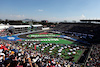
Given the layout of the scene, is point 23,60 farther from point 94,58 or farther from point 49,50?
point 94,58

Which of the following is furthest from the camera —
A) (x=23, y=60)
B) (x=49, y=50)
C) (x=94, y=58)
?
(x=49, y=50)

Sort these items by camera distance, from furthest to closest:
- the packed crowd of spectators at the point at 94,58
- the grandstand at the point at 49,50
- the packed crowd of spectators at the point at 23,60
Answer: the packed crowd of spectators at the point at 94,58 → the grandstand at the point at 49,50 → the packed crowd of spectators at the point at 23,60

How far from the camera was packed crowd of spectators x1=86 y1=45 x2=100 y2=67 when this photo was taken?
56.1 ft

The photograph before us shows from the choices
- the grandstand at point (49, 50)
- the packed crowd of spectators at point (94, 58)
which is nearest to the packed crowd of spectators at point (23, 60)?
the grandstand at point (49, 50)

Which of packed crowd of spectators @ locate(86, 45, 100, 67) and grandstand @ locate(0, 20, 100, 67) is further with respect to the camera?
packed crowd of spectators @ locate(86, 45, 100, 67)

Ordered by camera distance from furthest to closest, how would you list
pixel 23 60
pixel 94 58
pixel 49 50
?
pixel 49 50 < pixel 94 58 < pixel 23 60

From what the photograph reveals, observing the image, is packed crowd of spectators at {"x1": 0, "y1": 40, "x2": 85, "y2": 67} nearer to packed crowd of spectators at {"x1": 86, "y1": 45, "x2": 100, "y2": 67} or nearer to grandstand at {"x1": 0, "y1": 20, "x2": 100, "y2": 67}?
grandstand at {"x1": 0, "y1": 20, "x2": 100, "y2": 67}

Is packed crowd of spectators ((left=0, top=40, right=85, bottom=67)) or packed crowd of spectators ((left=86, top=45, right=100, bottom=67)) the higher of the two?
packed crowd of spectators ((left=0, top=40, right=85, bottom=67))

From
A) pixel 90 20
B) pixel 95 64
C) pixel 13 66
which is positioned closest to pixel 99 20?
pixel 90 20

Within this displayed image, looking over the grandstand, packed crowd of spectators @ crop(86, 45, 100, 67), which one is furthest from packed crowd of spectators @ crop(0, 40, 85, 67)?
packed crowd of spectators @ crop(86, 45, 100, 67)

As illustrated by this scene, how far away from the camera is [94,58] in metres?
19.3

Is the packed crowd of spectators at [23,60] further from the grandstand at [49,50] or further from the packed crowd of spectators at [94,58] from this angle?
the packed crowd of spectators at [94,58]


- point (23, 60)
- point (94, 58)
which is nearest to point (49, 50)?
point (94, 58)

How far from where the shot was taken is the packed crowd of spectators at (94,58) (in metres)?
17.1
